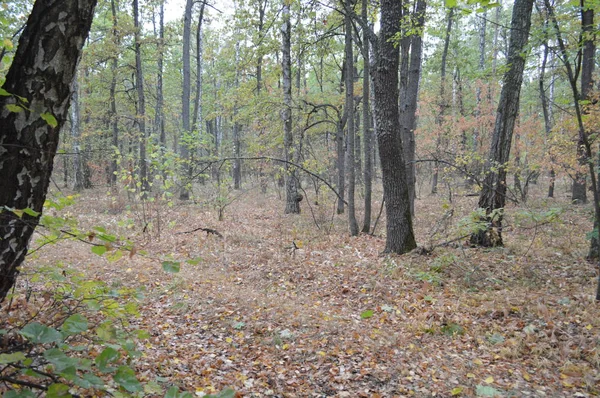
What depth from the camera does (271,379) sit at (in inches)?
140

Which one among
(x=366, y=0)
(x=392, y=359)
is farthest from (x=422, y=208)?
(x=392, y=359)

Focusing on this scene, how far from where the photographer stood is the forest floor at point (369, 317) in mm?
3516

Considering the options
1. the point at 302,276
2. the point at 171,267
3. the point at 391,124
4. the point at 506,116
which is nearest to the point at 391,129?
the point at 391,124

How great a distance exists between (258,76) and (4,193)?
1935 cm

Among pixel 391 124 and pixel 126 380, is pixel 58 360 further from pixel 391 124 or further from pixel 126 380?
pixel 391 124

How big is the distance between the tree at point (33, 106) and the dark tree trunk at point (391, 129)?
572 cm

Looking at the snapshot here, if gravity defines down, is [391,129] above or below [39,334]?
above

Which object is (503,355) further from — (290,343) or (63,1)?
(63,1)

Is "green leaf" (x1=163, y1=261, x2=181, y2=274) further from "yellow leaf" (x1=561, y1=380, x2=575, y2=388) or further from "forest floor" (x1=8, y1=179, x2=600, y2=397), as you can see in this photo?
"yellow leaf" (x1=561, y1=380, x2=575, y2=388)

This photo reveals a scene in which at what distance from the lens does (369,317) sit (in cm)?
500

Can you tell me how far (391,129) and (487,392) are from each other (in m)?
4.91

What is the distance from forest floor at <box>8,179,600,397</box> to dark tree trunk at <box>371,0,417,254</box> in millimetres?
554

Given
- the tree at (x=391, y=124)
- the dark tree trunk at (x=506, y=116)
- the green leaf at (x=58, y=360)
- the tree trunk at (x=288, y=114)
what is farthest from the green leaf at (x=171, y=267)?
the tree trunk at (x=288, y=114)

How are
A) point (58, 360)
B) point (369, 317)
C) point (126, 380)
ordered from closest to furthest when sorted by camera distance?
point (58, 360)
point (126, 380)
point (369, 317)
